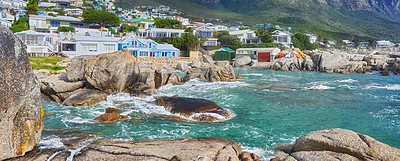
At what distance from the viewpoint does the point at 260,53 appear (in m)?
77.8

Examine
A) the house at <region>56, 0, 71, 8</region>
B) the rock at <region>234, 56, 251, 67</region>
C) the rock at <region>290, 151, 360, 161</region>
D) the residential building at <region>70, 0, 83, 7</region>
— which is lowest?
the rock at <region>290, 151, 360, 161</region>

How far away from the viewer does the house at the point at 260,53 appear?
76188mm

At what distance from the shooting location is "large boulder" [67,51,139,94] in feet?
87.7

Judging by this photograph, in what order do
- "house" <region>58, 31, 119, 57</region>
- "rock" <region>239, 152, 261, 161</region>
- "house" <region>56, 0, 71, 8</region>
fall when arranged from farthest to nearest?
"house" <region>56, 0, 71, 8</region>, "house" <region>58, 31, 119, 57</region>, "rock" <region>239, 152, 261, 161</region>

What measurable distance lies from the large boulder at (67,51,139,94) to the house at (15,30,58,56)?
3018 centimetres

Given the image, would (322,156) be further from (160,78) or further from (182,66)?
(182,66)

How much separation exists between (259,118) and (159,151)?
40.1ft

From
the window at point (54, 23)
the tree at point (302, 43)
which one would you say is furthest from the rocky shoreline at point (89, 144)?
the tree at point (302, 43)

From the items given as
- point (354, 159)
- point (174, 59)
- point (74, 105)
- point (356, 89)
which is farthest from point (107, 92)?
point (174, 59)

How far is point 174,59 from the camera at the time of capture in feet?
208

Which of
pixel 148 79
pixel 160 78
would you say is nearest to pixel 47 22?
pixel 160 78

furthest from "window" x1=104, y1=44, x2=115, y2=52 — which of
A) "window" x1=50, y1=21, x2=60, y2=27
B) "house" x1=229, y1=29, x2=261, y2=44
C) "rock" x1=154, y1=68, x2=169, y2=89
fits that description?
"house" x1=229, y1=29, x2=261, y2=44

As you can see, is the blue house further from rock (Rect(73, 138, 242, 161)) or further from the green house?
rock (Rect(73, 138, 242, 161))

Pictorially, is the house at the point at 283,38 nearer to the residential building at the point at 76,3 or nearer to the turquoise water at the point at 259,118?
the turquoise water at the point at 259,118
